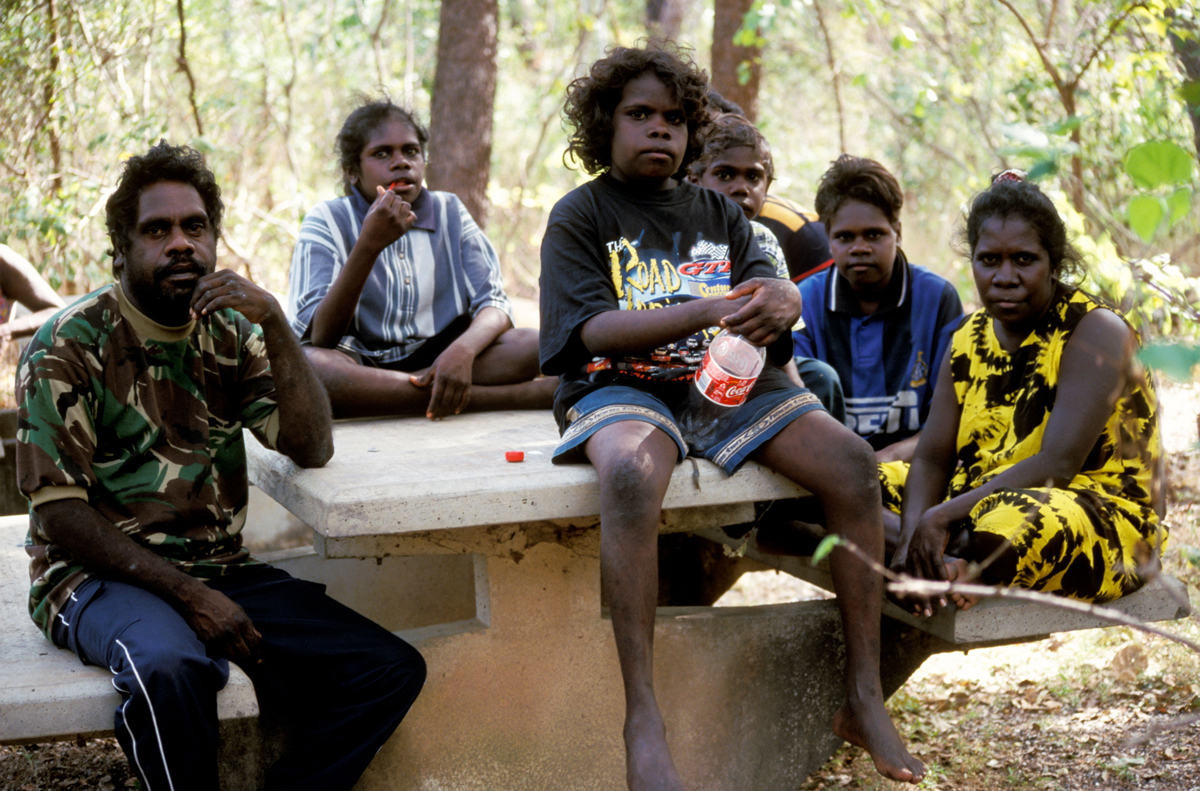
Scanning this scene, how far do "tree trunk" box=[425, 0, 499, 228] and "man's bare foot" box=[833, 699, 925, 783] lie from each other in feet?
14.7

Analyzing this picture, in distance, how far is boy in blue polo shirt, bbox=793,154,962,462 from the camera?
3678mm

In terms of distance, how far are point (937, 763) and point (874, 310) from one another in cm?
149

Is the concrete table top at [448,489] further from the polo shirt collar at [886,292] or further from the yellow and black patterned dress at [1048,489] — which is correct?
the polo shirt collar at [886,292]

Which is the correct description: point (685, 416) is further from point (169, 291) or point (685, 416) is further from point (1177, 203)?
point (1177, 203)

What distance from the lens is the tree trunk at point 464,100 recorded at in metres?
6.60

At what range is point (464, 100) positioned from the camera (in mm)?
6594

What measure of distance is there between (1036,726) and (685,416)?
1642 mm

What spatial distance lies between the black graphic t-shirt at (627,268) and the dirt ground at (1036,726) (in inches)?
55.4

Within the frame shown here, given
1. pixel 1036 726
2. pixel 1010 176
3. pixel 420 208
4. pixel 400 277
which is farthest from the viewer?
pixel 420 208

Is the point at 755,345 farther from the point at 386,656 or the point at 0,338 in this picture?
the point at 0,338

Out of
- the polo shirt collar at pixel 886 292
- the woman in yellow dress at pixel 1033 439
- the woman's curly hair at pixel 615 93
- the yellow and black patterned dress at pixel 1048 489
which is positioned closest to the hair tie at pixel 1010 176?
the woman in yellow dress at pixel 1033 439

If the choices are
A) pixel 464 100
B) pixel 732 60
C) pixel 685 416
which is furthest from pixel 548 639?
pixel 732 60

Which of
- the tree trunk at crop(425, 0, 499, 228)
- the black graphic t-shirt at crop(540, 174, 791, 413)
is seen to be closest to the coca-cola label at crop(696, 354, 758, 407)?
the black graphic t-shirt at crop(540, 174, 791, 413)

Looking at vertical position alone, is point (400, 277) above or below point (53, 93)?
below
